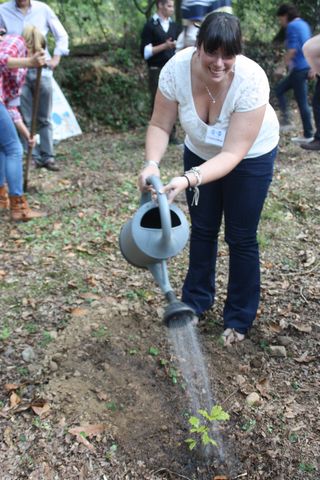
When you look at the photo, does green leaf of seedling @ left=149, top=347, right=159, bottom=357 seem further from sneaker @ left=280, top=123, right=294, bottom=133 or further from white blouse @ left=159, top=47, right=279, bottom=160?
sneaker @ left=280, top=123, right=294, bottom=133

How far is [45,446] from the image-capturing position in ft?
7.89

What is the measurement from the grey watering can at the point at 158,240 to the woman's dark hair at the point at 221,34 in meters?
0.61

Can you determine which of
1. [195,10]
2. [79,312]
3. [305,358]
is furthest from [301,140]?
[79,312]

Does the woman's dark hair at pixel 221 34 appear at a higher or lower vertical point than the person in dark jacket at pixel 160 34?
higher

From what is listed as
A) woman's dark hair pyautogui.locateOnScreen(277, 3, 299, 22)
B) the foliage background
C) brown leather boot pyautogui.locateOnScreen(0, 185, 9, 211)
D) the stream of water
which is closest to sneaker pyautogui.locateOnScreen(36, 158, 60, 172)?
brown leather boot pyautogui.locateOnScreen(0, 185, 9, 211)

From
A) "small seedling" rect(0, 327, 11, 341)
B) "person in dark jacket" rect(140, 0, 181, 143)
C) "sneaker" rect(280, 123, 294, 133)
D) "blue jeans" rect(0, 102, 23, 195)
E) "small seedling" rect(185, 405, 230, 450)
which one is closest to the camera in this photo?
"small seedling" rect(185, 405, 230, 450)

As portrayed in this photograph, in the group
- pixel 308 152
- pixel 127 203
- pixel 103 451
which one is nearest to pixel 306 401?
pixel 103 451

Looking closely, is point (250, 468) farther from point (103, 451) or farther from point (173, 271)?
point (173, 271)

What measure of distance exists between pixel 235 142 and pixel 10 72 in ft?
9.17

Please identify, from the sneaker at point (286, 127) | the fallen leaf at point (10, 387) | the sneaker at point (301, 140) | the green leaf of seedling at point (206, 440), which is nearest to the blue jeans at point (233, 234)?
the green leaf of seedling at point (206, 440)

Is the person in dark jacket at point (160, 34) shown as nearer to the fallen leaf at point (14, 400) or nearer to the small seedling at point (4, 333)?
the small seedling at point (4, 333)

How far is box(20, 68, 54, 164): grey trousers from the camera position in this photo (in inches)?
229

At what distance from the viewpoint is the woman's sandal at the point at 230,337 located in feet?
9.89

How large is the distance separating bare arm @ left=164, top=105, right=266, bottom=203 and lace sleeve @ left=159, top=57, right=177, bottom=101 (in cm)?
34
